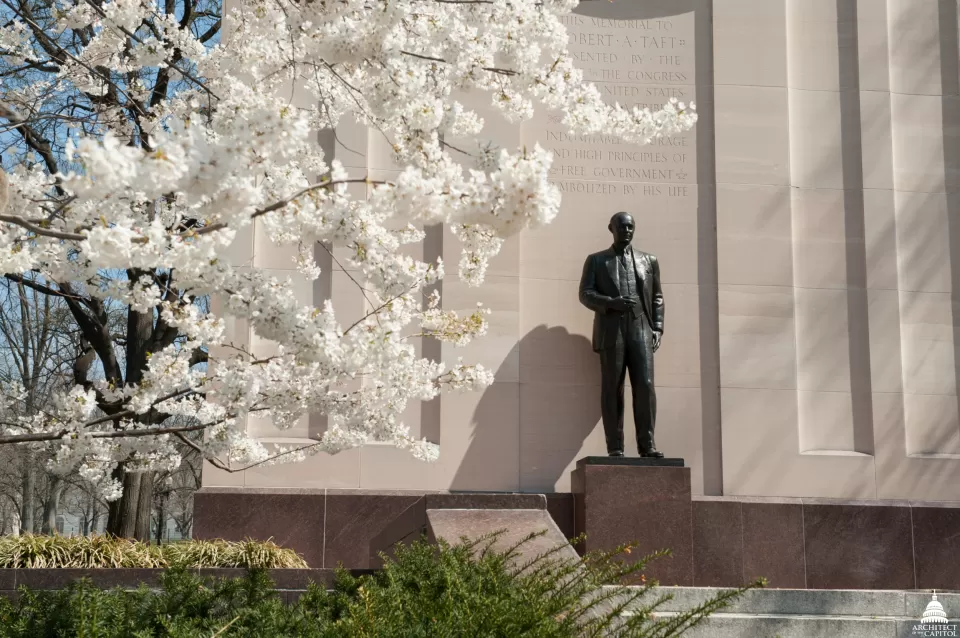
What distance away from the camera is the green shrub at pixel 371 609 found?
3748mm

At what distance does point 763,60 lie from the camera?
14258 millimetres

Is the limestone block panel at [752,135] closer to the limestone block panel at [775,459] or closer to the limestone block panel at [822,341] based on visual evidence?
the limestone block panel at [822,341]

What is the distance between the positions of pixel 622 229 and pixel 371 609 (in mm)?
8868

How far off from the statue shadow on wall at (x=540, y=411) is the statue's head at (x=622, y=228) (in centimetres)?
154

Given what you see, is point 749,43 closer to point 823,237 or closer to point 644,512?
point 823,237

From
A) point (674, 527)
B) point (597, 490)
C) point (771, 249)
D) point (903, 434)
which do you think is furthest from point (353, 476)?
point (903, 434)

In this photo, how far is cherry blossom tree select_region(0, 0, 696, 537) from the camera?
474 centimetres

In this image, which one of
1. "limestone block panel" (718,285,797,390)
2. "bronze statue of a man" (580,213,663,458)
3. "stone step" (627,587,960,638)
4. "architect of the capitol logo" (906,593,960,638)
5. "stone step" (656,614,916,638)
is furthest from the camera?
"limestone block panel" (718,285,797,390)

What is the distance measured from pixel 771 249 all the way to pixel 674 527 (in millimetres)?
4302

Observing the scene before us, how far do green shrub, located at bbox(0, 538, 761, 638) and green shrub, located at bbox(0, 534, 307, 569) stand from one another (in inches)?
183

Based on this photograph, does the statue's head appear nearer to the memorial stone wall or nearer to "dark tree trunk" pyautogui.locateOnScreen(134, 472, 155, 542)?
the memorial stone wall

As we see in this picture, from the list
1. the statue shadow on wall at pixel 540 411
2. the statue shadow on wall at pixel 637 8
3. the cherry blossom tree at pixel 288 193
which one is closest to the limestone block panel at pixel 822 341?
the statue shadow on wall at pixel 540 411

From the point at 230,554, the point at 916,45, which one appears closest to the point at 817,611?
the point at 230,554

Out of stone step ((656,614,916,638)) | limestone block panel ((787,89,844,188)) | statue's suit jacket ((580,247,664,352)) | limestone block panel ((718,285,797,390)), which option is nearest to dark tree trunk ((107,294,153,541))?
statue's suit jacket ((580,247,664,352))
